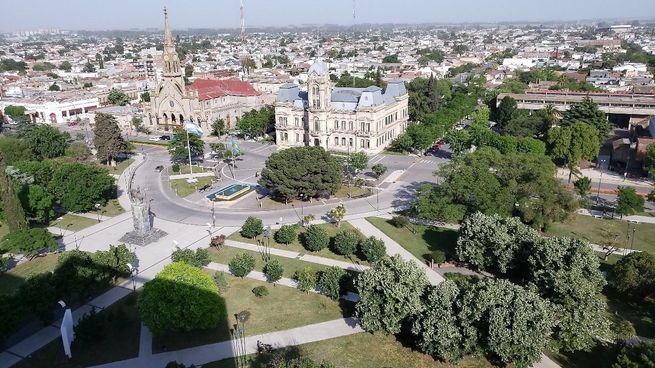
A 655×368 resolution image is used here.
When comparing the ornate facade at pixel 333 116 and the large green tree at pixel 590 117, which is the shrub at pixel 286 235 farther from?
the large green tree at pixel 590 117

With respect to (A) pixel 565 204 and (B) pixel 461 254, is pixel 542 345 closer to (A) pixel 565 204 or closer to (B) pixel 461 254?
(B) pixel 461 254

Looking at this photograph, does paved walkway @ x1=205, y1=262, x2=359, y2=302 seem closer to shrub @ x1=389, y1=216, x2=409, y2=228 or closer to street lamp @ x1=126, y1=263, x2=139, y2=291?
street lamp @ x1=126, y1=263, x2=139, y2=291

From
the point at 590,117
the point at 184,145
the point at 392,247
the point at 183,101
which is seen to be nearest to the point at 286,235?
the point at 392,247

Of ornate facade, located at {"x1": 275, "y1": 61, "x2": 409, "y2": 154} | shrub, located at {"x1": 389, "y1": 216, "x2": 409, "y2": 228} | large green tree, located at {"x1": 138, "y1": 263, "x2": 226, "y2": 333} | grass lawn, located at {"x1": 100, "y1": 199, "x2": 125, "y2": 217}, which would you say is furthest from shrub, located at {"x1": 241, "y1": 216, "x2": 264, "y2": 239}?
ornate facade, located at {"x1": 275, "y1": 61, "x2": 409, "y2": 154}

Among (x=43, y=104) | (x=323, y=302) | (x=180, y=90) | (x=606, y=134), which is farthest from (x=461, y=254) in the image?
(x=43, y=104)

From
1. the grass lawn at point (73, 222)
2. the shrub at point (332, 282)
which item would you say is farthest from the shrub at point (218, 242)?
the grass lawn at point (73, 222)

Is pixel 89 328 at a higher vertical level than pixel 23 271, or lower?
higher

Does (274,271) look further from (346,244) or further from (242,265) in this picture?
(346,244)
